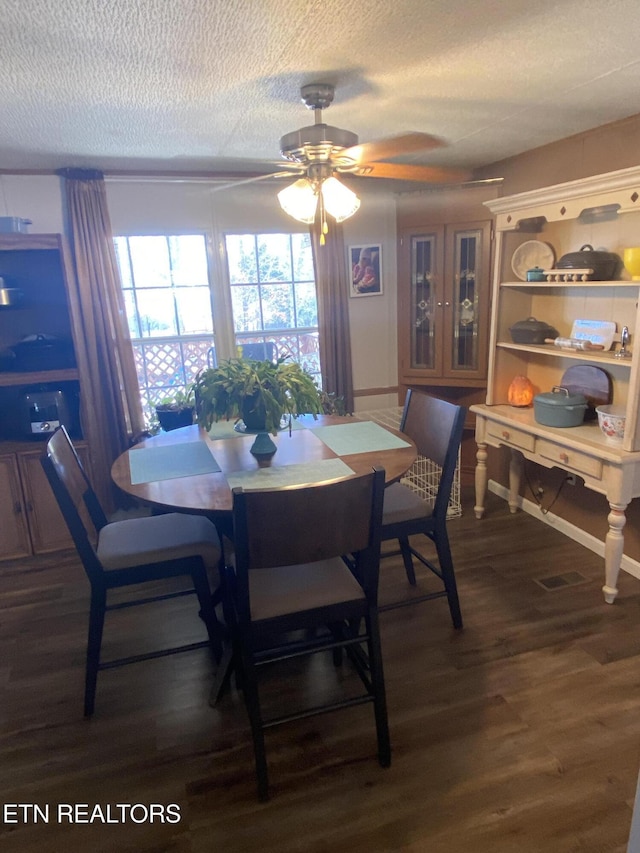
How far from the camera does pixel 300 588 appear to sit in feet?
6.09

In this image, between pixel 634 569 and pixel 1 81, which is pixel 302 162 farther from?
pixel 634 569

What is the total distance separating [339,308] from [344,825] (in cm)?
302

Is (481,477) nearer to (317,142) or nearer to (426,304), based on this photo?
(426,304)

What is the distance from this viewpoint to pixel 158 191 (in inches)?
139

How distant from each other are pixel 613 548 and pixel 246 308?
107 inches

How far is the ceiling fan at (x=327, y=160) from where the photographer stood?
2.02 metres

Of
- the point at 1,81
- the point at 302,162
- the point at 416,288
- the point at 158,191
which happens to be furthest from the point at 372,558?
the point at 158,191

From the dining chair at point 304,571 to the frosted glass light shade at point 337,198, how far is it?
46.4 inches

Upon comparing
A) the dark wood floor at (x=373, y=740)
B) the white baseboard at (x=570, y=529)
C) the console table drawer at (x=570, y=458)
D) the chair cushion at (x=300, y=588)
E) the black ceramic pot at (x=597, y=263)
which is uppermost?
the black ceramic pot at (x=597, y=263)

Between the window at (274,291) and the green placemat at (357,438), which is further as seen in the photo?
the window at (274,291)

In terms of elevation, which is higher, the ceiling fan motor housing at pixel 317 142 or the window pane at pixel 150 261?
the ceiling fan motor housing at pixel 317 142

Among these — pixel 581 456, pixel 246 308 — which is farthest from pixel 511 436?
pixel 246 308

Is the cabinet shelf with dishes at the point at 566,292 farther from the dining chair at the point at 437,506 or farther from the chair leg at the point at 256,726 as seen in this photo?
the chair leg at the point at 256,726

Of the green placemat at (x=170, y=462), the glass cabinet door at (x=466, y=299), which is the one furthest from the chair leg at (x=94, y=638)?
the glass cabinet door at (x=466, y=299)
